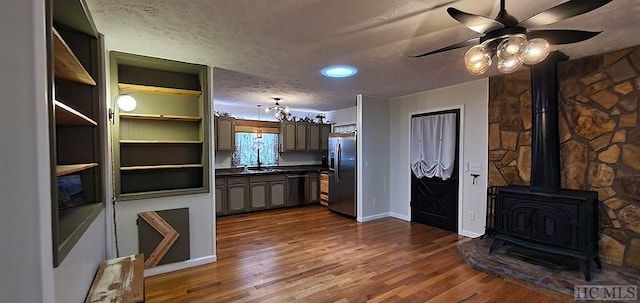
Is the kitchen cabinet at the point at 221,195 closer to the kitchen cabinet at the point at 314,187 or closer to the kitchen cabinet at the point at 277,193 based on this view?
the kitchen cabinet at the point at 277,193

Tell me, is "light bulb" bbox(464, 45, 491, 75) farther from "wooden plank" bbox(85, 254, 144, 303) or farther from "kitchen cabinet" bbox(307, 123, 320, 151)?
"kitchen cabinet" bbox(307, 123, 320, 151)

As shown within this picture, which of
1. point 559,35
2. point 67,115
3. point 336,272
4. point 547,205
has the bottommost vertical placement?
point 336,272

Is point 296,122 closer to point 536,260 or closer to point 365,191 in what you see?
point 365,191

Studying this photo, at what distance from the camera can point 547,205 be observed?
2.89 meters

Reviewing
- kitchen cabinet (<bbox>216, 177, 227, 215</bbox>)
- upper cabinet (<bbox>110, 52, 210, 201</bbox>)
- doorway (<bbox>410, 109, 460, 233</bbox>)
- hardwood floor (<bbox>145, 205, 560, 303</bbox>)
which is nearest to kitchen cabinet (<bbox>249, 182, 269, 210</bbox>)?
kitchen cabinet (<bbox>216, 177, 227, 215</bbox>)

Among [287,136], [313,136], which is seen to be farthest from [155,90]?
[313,136]

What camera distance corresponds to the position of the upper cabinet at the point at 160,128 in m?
3.02

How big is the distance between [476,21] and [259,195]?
5034 mm

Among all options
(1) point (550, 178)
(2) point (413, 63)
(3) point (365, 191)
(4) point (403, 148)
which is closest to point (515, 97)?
(1) point (550, 178)

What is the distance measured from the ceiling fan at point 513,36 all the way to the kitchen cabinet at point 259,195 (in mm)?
4742

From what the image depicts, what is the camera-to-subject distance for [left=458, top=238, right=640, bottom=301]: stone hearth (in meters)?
2.58

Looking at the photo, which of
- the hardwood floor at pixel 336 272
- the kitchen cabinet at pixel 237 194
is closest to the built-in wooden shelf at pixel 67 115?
the hardwood floor at pixel 336 272

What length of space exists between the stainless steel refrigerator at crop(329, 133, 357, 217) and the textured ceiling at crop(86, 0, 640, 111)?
1.84 metres

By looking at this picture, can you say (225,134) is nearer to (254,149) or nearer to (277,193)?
(254,149)
